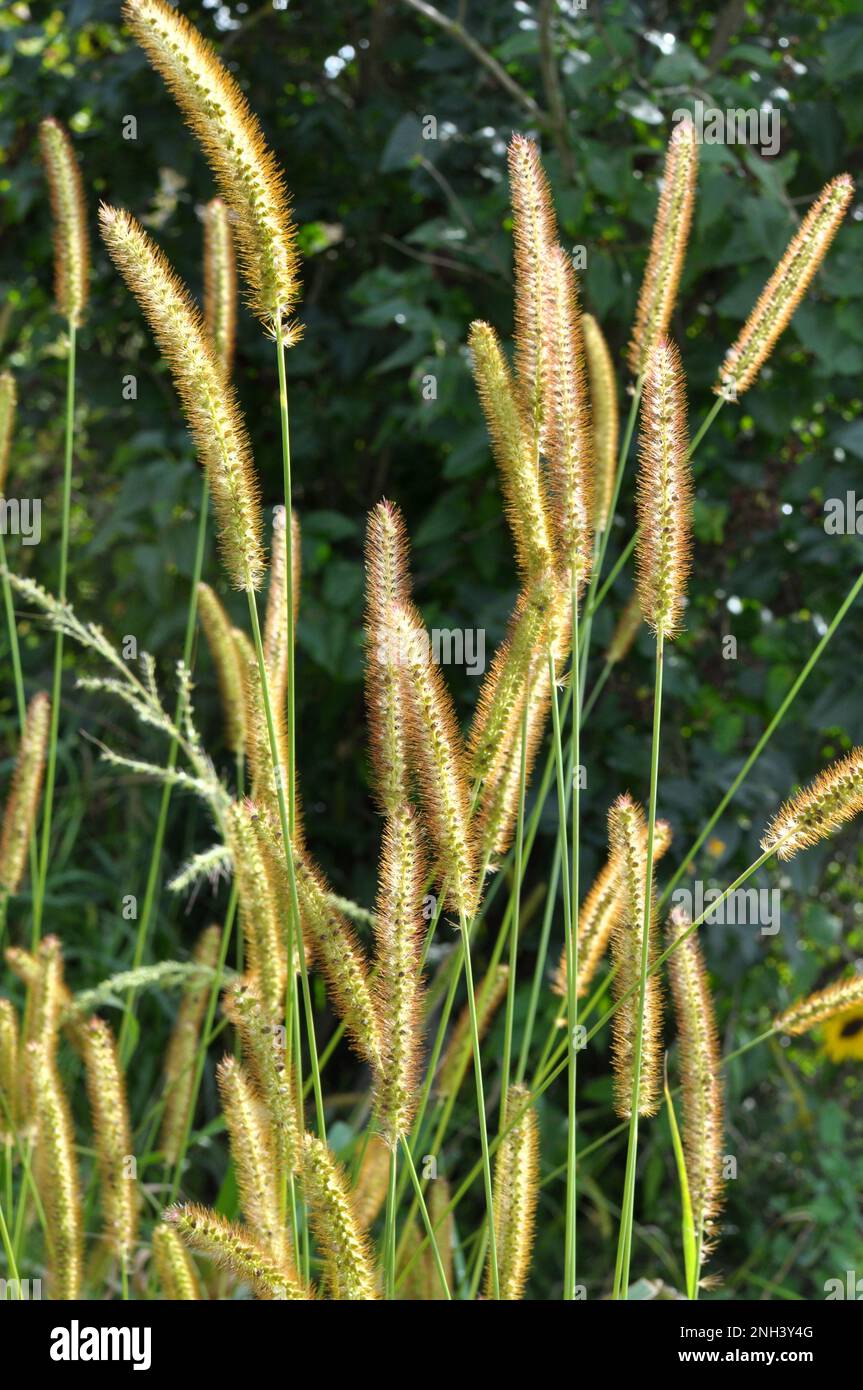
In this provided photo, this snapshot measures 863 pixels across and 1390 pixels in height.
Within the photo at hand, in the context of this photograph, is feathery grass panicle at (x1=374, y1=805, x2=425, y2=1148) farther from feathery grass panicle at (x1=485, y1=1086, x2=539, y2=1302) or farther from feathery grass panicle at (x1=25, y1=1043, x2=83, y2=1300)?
feathery grass panicle at (x1=25, y1=1043, x2=83, y2=1300)

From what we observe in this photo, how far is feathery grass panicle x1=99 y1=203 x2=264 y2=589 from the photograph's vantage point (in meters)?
0.78

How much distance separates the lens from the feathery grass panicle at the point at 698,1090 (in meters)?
0.92

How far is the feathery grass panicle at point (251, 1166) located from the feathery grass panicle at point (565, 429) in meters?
0.36

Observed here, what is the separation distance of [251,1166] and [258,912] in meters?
0.15

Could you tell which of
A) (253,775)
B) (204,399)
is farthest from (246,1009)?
(204,399)

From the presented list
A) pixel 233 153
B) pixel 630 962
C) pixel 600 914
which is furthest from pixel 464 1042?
pixel 233 153

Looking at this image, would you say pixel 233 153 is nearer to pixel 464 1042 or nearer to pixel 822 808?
pixel 822 808

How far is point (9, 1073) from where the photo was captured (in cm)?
120

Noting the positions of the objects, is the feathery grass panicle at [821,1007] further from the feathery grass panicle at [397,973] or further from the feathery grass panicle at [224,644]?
the feathery grass panicle at [224,644]

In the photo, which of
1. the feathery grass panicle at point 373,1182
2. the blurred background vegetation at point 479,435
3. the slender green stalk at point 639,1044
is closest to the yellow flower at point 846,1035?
the blurred background vegetation at point 479,435

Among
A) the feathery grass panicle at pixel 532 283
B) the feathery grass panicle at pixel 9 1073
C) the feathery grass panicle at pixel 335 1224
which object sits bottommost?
the feathery grass panicle at pixel 335 1224

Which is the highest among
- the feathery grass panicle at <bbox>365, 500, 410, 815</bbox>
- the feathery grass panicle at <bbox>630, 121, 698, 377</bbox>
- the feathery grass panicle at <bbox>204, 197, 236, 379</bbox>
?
the feathery grass panicle at <bbox>204, 197, 236, 379</bbox>

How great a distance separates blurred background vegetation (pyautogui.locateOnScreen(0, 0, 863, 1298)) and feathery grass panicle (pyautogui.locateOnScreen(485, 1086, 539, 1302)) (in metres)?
1.41

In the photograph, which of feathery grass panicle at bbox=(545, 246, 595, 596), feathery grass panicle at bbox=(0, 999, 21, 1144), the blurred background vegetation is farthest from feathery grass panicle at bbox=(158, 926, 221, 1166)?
the blurred background vegetation
